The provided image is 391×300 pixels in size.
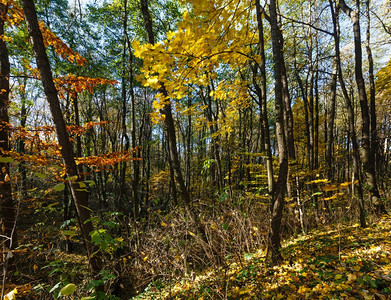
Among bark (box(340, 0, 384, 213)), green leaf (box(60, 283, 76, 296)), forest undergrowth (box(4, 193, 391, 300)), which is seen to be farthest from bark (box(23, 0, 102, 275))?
bark (box(340, 0, 384, 213))

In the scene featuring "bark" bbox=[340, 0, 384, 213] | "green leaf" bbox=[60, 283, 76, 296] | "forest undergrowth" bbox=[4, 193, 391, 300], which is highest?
"bark" bbox=[340, 0, 384, 213]

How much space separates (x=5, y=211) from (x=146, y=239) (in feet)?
11.5

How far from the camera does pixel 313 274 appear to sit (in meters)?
2.57

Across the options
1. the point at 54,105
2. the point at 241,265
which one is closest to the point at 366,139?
the point at 241,265

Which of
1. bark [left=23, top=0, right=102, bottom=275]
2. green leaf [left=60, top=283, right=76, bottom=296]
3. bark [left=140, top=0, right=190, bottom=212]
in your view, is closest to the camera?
green leaf [left=60, top=283, right=76, bottom=296]

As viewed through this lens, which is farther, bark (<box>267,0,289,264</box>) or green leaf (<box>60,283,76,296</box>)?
bark (<box>267,0,289,264</box>)

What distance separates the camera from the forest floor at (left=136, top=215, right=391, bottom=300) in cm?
219

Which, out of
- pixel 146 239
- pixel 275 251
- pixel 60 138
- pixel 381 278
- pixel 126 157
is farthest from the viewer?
pixel 126 157

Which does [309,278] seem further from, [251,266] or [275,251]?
[251,266]

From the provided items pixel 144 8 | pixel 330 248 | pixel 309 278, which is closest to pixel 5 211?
pixel 144 8

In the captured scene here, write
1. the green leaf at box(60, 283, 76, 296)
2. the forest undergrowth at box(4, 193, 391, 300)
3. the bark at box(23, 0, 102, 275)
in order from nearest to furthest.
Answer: the green leaf at box(60, 283, 76, 296) → the forest undergrowth at box(4, 193, 391, 300) → the bark at box(23, 0, 102, 275)

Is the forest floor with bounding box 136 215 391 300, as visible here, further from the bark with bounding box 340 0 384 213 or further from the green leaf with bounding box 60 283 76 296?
the green leaf with bounding box 60 283 76 296

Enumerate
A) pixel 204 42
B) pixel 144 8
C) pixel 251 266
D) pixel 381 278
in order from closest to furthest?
pixel 381 278, pixel 204 42, pixel 251 266, pixel 144 8

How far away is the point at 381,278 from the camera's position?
2205 mm
